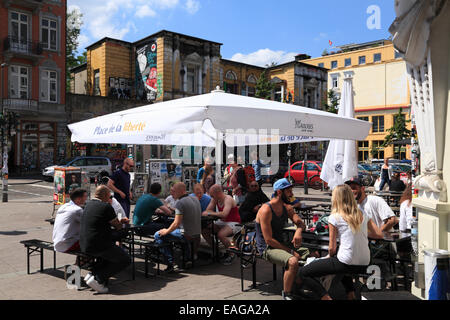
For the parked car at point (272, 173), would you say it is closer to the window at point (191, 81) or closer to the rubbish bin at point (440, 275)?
the window at point (191, 81)

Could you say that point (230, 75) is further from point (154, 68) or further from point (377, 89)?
point (377, 89)

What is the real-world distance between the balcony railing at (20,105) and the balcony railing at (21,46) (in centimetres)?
347

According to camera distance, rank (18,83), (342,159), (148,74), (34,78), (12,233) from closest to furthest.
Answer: (342,159), (12,233), (18,83), (34,78), (148,74)

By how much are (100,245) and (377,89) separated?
189 ft

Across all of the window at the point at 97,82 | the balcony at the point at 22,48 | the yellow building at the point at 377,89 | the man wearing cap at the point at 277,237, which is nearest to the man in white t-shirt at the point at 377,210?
the man wearing cap at the point at 277,237

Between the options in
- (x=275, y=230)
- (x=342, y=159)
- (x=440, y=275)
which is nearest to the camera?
(x=440, y=275)

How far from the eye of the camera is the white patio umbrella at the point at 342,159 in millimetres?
7982

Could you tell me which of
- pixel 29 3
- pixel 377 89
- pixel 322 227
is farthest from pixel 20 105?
pixel 377 89

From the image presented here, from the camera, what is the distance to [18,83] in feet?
95.2

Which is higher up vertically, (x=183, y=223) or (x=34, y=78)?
(x=34, y=78)

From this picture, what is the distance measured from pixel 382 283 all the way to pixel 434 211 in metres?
1.11
